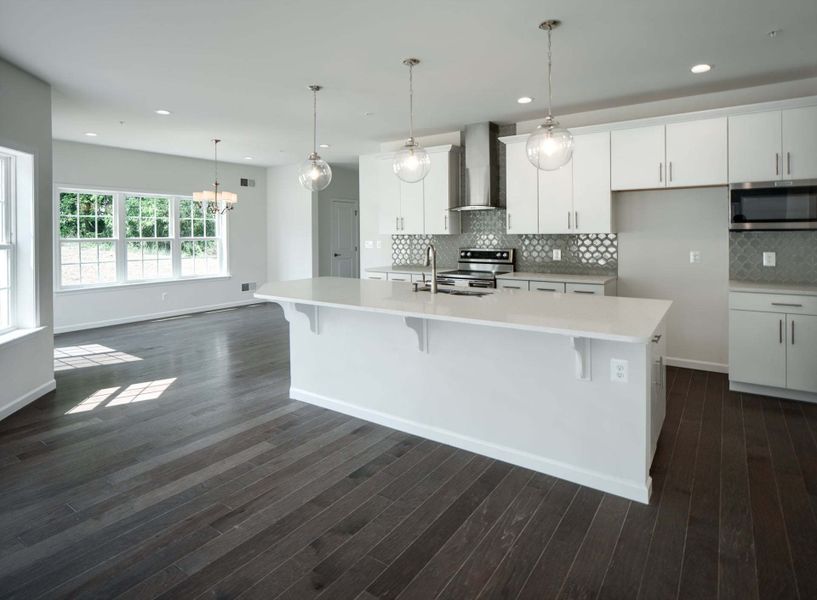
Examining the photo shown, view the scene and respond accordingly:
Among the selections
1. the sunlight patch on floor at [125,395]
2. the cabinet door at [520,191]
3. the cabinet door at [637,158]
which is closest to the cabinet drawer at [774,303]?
the cabinet door at [637,158]

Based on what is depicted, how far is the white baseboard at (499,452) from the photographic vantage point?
102 inches

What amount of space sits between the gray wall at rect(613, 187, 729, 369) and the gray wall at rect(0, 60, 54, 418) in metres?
5.18

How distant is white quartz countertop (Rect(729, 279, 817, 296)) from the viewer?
3.88 meters

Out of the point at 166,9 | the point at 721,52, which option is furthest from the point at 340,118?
the point at 721,52

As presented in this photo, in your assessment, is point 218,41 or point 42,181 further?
point 42,181

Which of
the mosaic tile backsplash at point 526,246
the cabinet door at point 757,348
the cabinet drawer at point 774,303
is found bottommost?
the cabinet door at point 757,348

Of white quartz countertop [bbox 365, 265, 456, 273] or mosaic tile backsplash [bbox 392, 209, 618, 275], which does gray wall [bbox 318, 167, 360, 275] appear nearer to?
mosaic tile backsplash [bbox 392, 209, 618, 275]

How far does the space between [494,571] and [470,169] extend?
4.62 m

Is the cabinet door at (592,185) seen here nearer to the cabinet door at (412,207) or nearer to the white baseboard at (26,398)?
the cabinet door at (412,207)

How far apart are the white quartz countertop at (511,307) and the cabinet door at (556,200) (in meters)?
1.93

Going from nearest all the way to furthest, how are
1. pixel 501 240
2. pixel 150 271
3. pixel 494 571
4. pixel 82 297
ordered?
pixel 494 571, pixel 501 240, pixel 82 297, pixel 150 271

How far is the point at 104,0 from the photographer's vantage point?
2848 millimetres

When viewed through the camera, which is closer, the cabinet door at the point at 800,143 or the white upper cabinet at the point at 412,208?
the cabinet door at the point at 800,143

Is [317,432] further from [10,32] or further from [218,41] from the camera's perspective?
[10,32]
